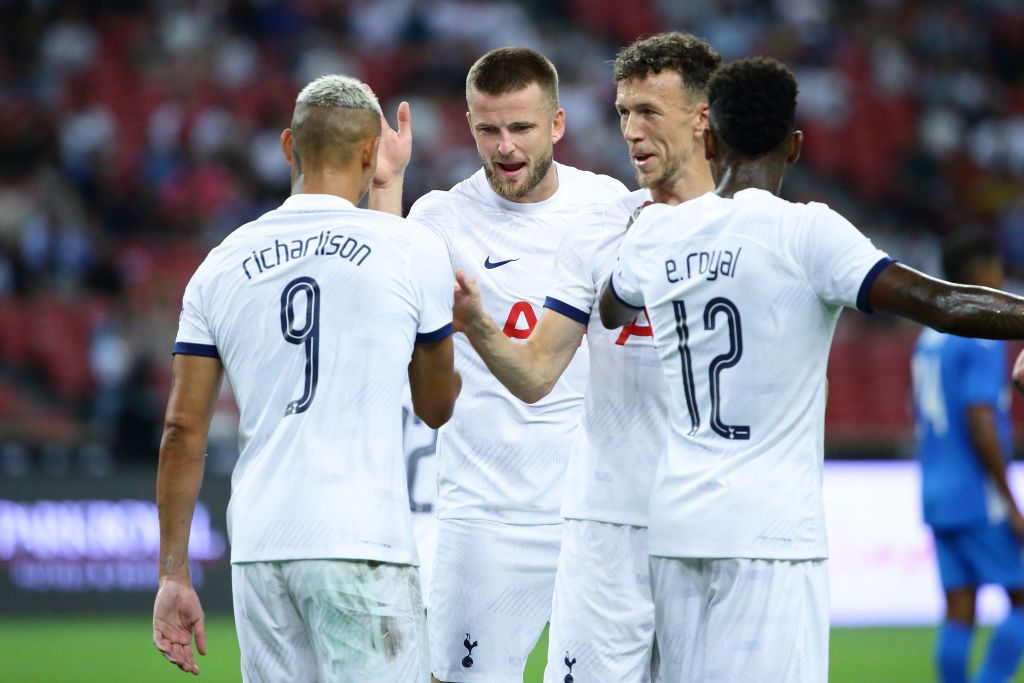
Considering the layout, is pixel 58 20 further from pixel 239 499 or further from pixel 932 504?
pixel 239 499

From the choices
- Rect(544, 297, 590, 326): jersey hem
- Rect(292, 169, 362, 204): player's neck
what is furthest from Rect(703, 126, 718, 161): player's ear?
Rect(292, 169, 362, 204): player's neck

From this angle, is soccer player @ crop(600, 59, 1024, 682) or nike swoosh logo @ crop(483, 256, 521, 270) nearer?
soccer player @ crop(600, 59, 1024, 682)

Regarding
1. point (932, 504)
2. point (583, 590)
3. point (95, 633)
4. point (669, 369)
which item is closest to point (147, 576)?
point (95, 633)

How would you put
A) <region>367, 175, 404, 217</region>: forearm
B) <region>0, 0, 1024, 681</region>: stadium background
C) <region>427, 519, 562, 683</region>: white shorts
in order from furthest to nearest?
<region>0, 0, 1024, 681</region>: stadium background < <region>427, 519, 562, 683</region>: white shorts < <region>367, 175, 404, 217</region>: forearm

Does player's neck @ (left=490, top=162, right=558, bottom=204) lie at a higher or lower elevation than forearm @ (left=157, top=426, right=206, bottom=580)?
higher

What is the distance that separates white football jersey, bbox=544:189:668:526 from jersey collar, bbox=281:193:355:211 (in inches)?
39.2

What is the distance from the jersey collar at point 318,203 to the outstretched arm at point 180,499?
1.62ft

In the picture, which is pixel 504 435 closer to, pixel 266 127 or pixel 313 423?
pixel 313 423

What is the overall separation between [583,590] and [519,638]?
2.36 feet

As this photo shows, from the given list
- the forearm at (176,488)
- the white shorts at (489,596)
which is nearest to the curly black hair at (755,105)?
the forearm at (176,488)

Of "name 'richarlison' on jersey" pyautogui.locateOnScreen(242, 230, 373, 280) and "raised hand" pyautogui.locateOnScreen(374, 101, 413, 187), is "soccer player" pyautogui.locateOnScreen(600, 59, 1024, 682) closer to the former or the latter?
"name 'richarlison' on jersey" pyautogui.locateOnScreen(242, 230, 373, 280)

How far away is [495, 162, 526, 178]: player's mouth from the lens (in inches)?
214

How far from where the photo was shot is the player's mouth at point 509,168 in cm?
543

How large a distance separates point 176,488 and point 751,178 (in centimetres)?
179
